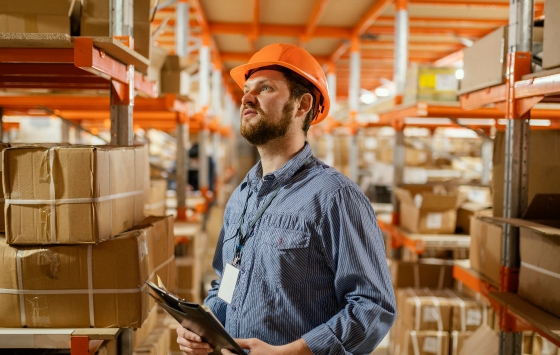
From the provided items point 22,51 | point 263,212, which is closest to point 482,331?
point 263,212

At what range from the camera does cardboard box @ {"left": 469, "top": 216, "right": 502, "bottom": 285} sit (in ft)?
9.66

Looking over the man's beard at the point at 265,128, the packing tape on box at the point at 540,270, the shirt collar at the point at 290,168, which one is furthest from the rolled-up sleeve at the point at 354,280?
the packing tape on box at the point at 540,270

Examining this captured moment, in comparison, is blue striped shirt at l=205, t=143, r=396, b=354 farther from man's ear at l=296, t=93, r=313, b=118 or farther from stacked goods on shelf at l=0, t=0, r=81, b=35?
stacked goods on shelf at l=0, t=0, r=81, b=35

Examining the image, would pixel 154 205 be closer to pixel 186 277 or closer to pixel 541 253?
pixel 186 277

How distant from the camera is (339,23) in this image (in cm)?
916

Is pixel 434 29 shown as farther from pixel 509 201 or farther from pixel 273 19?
pixel 509 201

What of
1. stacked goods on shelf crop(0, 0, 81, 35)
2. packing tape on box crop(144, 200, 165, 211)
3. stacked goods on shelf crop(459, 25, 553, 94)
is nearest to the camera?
stacked goods on shelf crop(0, 0, 81, 35)

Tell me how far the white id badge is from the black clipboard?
0.20 m

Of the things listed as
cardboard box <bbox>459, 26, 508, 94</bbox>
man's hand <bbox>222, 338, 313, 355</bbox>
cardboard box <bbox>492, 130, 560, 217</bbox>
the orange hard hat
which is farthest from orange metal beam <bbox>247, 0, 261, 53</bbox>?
man's hand <bbox>222, 338, 313, 355</bbox>

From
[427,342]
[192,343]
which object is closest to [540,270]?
[192,343]

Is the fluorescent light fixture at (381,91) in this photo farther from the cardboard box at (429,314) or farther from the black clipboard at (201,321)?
the black clipboard at (201,321)

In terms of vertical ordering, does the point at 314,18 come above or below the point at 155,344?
above

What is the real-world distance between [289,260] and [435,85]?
11.4 ft

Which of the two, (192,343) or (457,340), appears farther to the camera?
(457,340)
